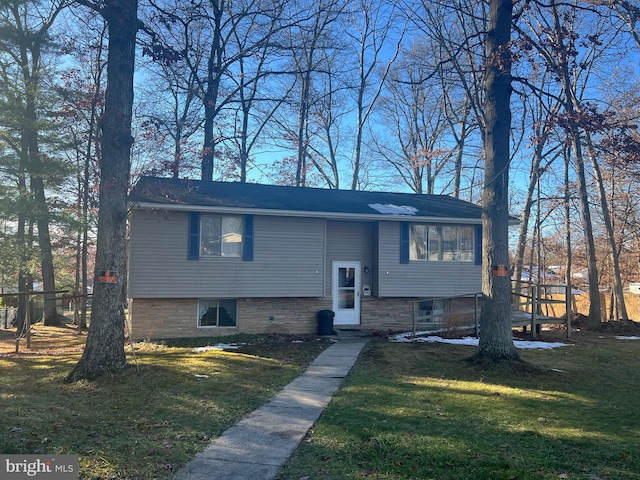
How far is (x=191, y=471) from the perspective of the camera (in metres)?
4.01

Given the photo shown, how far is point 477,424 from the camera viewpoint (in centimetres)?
526

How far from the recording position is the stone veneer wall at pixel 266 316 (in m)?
12.4

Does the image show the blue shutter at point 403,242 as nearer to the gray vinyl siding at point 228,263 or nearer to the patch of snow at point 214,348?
the gray vinyl siding at point 228,263

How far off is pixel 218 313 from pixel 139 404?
6.91 m

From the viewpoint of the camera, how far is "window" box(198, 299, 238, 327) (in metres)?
13.1

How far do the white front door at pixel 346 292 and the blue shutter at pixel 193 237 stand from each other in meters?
4.06

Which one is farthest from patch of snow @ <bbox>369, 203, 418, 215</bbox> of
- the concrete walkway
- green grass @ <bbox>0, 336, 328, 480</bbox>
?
the concrete walkway

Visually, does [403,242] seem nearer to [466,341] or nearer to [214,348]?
[466,341]

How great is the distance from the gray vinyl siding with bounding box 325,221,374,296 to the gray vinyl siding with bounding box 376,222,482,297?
1.75ft

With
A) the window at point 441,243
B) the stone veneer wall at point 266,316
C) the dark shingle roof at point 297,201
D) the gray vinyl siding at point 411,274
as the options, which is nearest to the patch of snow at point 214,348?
the stone veneer wall at point 266,316

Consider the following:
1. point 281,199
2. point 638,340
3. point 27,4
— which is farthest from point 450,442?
point 27,4

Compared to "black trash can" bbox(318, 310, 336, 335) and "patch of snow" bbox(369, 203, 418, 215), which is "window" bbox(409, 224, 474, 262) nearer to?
"patch of snow" bbox(369, 203, 418, 215)

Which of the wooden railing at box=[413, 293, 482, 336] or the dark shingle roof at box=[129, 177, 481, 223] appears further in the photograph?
the wooden railing at box=[413, 293, 482, 336]

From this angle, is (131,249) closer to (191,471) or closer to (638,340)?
(191,471)
